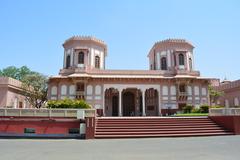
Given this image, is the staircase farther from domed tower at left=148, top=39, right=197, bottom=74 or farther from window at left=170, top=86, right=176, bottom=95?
domed tower at left=148, top=39, right=197, bottom=74

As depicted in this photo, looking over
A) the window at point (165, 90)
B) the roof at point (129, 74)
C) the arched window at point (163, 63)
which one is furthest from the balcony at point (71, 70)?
the arched window at point (163, 63)

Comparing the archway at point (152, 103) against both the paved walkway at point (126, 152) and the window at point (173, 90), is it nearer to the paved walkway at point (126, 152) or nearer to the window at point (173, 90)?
the window at point (173, 90)

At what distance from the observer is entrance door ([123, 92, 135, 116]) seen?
31234 mm

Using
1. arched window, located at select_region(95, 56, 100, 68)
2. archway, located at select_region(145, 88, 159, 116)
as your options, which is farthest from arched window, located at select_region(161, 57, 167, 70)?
arched window, located at select_region(95, 56, 100, 68)

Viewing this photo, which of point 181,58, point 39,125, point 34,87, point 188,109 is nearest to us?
point 39,125

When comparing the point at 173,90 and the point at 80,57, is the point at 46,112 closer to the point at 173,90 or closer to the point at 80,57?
the point at 80,57

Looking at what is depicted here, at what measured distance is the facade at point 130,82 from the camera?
92.9ft

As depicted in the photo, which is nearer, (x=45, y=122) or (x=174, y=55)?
(x=45, y=122)

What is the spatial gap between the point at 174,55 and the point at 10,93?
24.3 m

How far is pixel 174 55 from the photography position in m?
31.7

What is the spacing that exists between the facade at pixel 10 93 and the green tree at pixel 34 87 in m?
0.93

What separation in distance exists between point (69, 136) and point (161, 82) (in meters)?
16.8

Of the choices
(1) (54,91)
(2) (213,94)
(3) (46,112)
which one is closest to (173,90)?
(2) (213,94)

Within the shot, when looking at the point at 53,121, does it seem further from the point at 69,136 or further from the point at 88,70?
the point at 88,70
